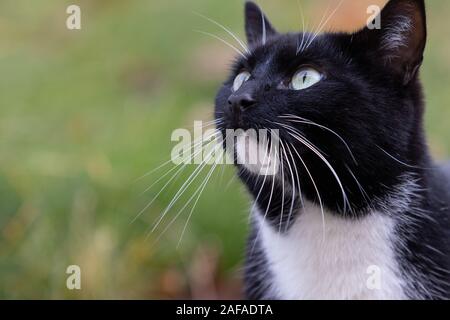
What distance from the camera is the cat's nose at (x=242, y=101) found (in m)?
1.83

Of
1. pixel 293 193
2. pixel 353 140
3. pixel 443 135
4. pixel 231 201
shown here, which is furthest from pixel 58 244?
pixel 443 135

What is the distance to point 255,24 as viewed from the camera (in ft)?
7.71

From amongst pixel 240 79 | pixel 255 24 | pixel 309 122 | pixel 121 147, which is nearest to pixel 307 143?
pixel 309 122

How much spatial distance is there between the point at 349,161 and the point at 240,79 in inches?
16.3

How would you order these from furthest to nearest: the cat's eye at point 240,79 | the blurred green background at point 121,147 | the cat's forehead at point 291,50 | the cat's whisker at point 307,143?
the blurred green background at point 121,147, the cat's eye at point 240,79, the cat's forehead at point 291,50, the cat's whisker at point 307,143

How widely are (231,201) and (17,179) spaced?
3.12 ft

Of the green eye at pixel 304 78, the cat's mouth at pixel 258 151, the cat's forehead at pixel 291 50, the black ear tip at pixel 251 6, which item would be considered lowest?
the cat's mouth at pixel 258 151

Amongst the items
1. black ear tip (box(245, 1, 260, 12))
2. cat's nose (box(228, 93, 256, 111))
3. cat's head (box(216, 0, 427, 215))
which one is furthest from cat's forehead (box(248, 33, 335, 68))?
black ear tip (box(245, 1, 260, 12))

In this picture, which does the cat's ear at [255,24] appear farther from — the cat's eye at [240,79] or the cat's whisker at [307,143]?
the cat's whisker at [307,143]

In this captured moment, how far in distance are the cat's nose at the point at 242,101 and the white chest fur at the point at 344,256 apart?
1.10 feet

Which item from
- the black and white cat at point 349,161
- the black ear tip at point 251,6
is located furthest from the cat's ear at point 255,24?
the black and white cat at point 349,161

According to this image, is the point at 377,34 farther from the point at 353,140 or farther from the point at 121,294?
the point at 121,294

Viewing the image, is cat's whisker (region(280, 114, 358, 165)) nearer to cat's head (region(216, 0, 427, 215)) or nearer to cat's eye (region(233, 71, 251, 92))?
cat's head (region(216, 0, 427, 215))

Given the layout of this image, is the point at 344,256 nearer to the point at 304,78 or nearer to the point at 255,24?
the point at 304,78
